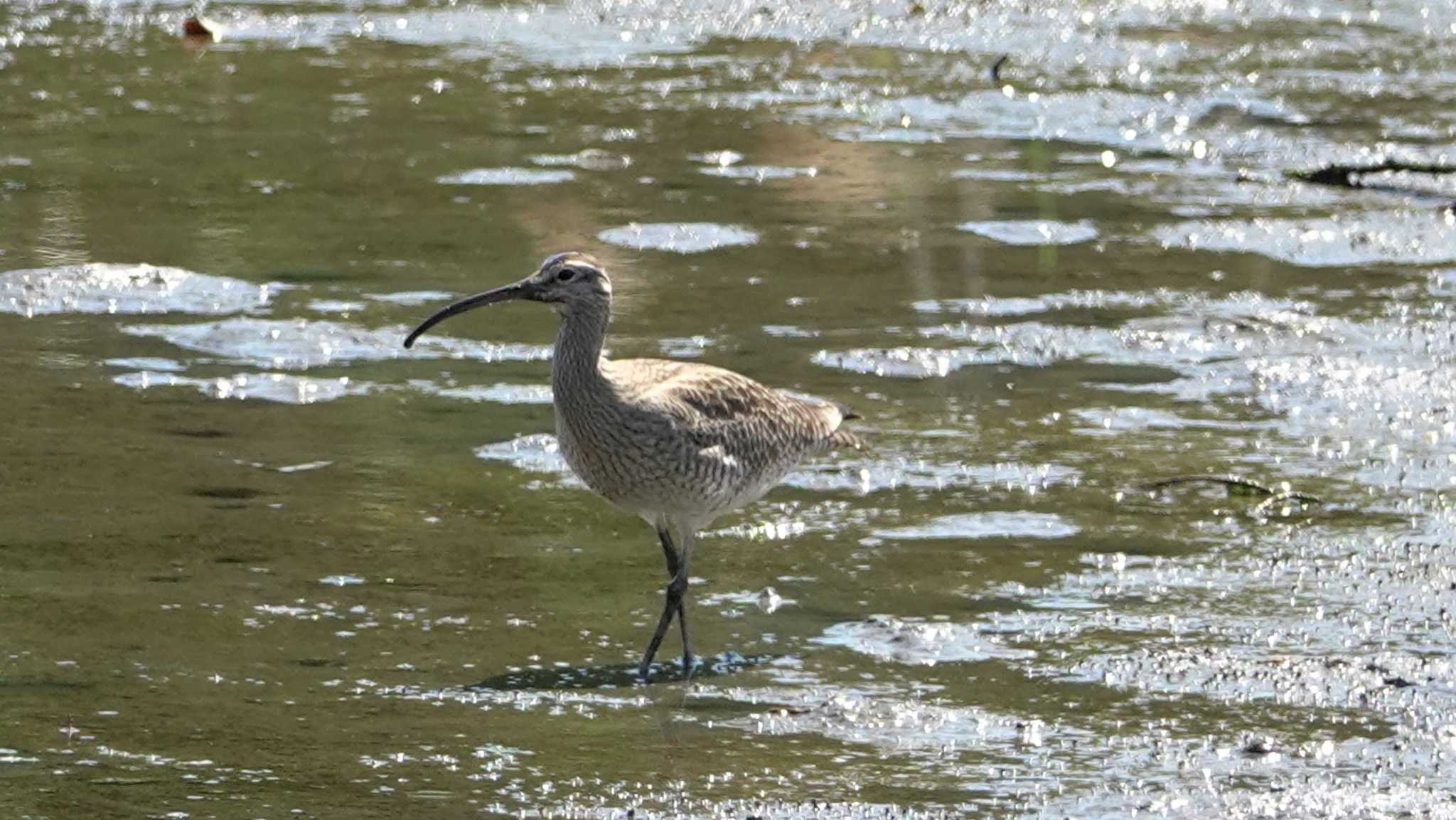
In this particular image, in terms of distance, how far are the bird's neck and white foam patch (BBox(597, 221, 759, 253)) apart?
408 centimetres

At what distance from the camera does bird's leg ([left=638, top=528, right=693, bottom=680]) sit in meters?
6.71

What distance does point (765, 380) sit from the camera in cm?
924

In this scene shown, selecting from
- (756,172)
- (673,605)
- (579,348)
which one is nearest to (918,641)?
(673,605)

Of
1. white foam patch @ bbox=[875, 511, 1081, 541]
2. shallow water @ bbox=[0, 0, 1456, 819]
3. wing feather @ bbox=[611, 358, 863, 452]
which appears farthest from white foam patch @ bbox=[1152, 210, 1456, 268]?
wing feather @ bbox=[611, 358, 863, 452]

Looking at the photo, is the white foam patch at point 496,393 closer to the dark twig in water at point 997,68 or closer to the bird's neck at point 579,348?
the bird's neck at point 579,348

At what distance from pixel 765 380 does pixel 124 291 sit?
2.63 metres

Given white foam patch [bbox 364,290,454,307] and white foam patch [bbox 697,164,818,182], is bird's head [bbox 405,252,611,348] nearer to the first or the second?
white foam patch [bbox 364,290,454,307]

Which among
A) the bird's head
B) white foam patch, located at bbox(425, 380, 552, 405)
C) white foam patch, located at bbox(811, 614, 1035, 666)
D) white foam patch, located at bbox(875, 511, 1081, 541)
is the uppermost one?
the bird's head

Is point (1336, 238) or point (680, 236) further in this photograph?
point (1336, 238)

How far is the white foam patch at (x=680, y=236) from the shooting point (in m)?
11.2

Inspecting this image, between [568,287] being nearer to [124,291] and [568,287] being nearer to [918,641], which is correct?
[918,641]

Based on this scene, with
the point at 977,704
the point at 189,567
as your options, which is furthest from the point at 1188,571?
the point at 189,567

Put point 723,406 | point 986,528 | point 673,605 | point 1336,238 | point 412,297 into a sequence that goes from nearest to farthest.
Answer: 1. point 673,605
2. point 723,406
3. point 986,528
4. point 412,297
5. point 1336,238

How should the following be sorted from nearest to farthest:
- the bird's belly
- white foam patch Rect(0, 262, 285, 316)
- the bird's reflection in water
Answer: the bird's reflection in water
the bird's belly
white foam patch Rect(0, 262, 285, 316)
